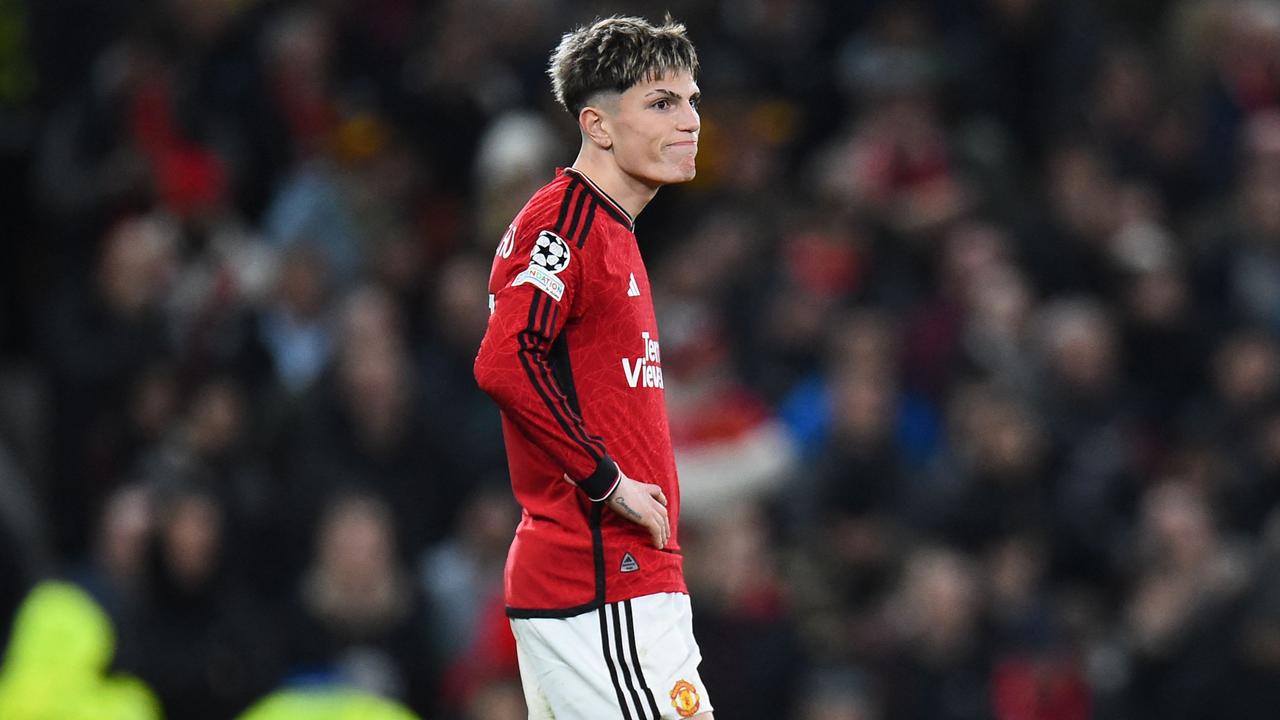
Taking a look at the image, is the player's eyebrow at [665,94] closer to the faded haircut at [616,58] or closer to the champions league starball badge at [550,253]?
the faded haircut at [616,58]

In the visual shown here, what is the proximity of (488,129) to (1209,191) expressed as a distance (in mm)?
4034

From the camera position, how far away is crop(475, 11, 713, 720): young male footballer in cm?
424

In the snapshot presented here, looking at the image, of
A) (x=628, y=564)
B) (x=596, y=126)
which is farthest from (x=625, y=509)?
(x=596, y=126)

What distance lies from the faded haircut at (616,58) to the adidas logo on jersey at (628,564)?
3.22 feet

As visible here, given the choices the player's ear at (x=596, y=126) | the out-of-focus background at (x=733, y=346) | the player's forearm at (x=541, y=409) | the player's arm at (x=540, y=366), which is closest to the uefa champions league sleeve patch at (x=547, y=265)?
the player's arm at (x=540, y=366)

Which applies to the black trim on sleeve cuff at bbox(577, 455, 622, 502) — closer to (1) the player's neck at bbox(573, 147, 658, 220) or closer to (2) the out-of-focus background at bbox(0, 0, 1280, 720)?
(1) the player's neck at bbox(573, 147, 658, 220)

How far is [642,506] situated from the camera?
13.9 feet

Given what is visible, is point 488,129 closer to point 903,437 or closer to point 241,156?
point 241,156

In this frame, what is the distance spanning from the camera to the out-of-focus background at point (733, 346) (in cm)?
858

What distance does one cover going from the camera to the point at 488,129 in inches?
421

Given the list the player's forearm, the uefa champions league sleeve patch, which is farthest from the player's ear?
the player's forearm

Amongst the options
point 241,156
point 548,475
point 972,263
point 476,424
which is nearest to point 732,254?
point 972,263

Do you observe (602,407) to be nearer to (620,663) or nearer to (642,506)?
(642,506)

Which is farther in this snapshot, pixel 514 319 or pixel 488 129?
pixel 488 129
